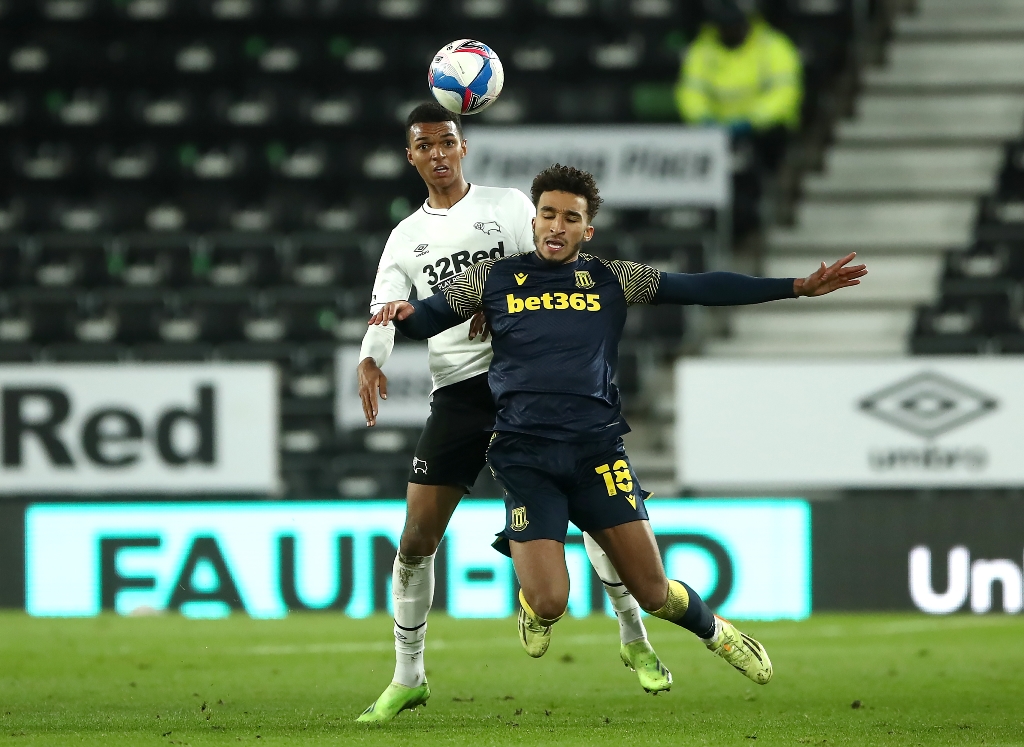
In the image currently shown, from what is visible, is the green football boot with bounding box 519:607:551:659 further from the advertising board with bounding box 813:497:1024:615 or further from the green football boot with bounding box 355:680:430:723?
the advertising board with bounding box 813:497:1024:615

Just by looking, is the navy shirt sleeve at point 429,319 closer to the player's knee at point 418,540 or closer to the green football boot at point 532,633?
the player's knee at point 418,540

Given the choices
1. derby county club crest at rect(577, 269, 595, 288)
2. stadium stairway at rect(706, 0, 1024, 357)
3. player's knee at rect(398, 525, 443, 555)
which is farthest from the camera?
stadium stairway at rect(706, 0, 1024, 357)

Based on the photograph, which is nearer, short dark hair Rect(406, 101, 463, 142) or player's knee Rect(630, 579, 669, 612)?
player's knee Rect(630, 579, 669, 612)

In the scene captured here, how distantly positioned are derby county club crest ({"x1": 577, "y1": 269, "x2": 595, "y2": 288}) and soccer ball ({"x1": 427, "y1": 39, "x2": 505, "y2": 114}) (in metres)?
0.85

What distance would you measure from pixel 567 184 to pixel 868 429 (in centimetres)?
537

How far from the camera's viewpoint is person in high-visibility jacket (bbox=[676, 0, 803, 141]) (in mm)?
13805

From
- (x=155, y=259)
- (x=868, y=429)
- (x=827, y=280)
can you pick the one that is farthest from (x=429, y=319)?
(x=155, y=259)

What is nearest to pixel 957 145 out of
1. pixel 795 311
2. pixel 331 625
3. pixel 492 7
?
pixel 795 311

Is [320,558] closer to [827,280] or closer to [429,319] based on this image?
[429,319]

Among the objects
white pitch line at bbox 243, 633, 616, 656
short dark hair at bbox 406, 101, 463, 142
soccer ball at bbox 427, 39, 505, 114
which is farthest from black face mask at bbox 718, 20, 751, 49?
short dark hair at bbox 406, 101, 463, 142

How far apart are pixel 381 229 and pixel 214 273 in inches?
58.5

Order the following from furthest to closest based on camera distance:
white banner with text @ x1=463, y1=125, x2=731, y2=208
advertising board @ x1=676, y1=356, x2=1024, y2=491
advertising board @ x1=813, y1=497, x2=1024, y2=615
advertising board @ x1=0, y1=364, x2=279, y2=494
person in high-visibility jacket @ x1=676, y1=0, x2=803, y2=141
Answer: person in high-visibility jacket @ x1=676, y1=0, x2=803, y2=141
white banner with text @ x1=463, y1=125, x2=731, y2=208
advertising board @ x1=0, y1=364, x2=279, y2=494
advertising board @ x1=676, y1=356, x2=1024, y2=491
advertising board @ x1=813, y1=497, x2=1024, y2=615

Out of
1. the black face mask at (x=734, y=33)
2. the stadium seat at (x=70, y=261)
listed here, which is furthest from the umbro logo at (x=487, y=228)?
the stadium seat at (x=70, y=261)

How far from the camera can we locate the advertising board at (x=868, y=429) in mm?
10688
